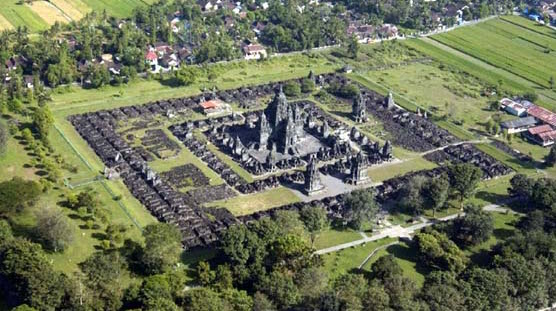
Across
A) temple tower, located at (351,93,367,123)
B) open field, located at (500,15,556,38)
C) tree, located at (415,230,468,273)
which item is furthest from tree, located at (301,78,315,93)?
open field, located at (500,15,556,38)

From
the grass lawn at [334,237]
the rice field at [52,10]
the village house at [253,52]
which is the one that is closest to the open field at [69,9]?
the rice field at [52,10]

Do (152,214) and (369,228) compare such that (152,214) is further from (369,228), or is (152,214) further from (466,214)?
(466,214)

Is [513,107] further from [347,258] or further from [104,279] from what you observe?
[104,279]

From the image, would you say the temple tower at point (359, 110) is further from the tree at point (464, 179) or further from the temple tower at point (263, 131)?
the tree at point (464, 179)

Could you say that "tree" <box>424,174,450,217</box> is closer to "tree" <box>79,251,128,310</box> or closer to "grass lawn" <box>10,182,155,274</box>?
"grass lawn" <box>10,182,155,274</box>

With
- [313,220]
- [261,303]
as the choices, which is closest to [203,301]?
[261,303]
